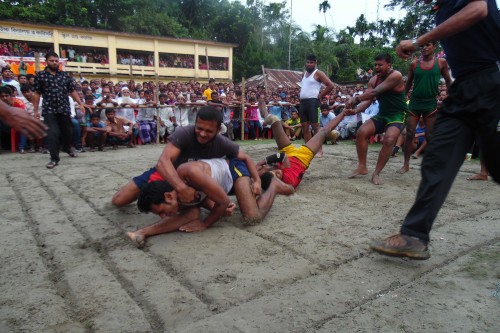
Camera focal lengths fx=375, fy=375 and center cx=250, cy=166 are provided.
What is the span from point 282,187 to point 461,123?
181 centimetres

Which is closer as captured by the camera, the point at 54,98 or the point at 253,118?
the point at 54,98

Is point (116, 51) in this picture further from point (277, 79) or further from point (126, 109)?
point (126, 109)

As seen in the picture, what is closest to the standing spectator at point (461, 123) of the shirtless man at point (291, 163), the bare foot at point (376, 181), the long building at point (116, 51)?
the shirtless man at point (291, 163)

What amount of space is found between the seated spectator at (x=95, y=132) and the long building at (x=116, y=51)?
12646 millimetres

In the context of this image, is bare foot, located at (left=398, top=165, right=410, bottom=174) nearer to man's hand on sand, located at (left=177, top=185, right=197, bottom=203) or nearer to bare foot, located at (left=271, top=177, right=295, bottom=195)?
bare foot, located at (left=271, top=177, right=295, bottom=195)

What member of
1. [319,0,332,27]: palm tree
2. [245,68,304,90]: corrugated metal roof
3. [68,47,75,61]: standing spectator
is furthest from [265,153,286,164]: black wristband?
[319,0,332,27]: palm tree

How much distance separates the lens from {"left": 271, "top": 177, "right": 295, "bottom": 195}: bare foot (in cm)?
356

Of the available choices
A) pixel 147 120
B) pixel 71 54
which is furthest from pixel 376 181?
pixel 71 54

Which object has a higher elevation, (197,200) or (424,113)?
(424,113)

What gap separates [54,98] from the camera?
5727mm

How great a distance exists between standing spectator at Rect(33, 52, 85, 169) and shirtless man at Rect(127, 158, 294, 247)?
3.57 metres

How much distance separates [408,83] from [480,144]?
3.26 m

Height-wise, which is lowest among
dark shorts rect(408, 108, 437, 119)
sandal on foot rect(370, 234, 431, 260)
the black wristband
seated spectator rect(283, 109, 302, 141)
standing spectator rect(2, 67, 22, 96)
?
sandal on foot rect(370, 234, 431, 260)

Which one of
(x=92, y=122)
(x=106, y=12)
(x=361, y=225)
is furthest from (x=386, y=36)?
(x=361, y=225)
